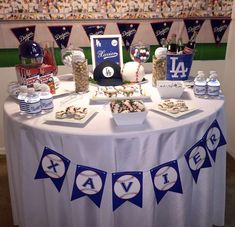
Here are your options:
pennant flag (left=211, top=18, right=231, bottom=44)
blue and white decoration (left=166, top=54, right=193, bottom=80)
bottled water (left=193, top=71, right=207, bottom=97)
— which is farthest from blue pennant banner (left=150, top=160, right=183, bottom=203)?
pennant flag (left=211, top=18, right=231, bottom=44)

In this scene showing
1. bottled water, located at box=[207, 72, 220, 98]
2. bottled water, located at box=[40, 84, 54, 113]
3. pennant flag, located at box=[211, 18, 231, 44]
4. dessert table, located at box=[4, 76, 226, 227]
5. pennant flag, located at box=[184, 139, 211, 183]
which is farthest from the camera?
pennant flag, located at box=[211, 18, 231, 44]

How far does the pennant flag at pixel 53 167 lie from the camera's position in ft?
4.40

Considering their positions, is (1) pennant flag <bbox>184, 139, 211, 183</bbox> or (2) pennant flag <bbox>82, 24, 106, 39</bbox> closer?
(1) pennant flag <bbox>184, 139, 211, 183</bbox>

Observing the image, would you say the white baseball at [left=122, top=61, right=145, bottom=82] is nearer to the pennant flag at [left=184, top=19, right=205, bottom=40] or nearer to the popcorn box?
the popcorn box

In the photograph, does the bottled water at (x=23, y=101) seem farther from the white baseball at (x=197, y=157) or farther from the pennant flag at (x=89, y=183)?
the white baseball at (x=197, y=157)

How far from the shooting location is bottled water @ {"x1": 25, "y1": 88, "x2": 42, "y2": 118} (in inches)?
57.6

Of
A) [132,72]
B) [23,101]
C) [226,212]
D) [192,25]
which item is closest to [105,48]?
[132,72]

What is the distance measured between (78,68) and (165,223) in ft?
3.25

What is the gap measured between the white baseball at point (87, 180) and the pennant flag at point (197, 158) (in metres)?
0.42

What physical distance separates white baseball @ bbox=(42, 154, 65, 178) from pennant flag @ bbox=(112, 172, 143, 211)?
24cm

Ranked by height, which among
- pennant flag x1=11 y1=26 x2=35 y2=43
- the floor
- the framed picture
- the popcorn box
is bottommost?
the floor

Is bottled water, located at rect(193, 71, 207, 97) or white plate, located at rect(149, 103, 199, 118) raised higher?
bottled water, located at rect(193, 71, 207, 97)

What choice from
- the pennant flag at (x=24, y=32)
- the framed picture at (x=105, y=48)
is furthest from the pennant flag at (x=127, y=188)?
the pennant flag at (x=24, y=32)

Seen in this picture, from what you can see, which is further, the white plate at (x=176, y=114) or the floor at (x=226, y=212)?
the floor at (x=226, y=212)
